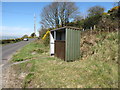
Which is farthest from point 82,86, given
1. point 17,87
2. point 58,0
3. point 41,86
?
point 58,0

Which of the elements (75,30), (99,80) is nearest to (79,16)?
(75,30)

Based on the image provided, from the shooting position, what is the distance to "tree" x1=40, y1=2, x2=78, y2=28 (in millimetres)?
22547

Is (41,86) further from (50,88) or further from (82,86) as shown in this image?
(82,86)

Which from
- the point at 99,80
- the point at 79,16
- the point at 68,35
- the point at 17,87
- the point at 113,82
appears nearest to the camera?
the point at 113,82

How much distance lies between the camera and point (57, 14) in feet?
75.4

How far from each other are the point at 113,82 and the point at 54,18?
2161 cm

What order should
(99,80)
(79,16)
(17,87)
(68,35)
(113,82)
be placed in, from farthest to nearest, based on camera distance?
(79,16) → (68,35) → (17,87) → (99,80) → (113,82)

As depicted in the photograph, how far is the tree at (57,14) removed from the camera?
22547 mm

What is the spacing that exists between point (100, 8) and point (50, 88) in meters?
19.7

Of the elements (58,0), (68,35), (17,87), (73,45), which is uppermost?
(58,0)

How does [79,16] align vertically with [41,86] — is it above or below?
above

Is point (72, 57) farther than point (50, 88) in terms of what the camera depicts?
Yes

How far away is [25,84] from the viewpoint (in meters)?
3.48

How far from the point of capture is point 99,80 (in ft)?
10.0
